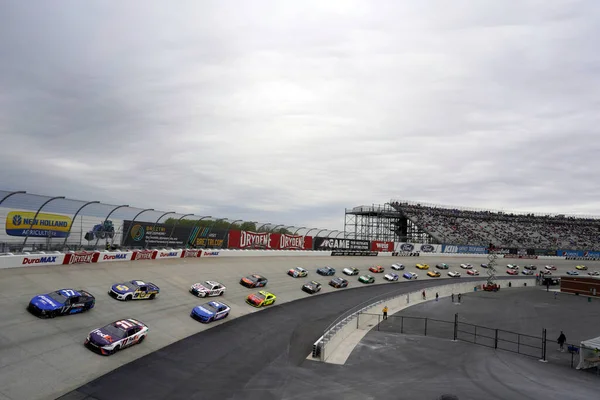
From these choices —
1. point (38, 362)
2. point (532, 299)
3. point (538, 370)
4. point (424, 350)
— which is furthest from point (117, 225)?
A: point (532, 299)

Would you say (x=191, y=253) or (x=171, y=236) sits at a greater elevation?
(x=171, y=236)

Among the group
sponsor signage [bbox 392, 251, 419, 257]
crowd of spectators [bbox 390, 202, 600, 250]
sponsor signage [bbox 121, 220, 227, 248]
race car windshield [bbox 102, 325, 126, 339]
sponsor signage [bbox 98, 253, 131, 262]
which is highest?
crowd of spectators [bbox 390, 202, 600, 250]

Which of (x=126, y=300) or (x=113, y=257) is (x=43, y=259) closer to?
(x=113, y=257)

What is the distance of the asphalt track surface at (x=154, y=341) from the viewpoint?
14883 mm

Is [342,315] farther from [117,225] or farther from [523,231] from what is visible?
[523,231]

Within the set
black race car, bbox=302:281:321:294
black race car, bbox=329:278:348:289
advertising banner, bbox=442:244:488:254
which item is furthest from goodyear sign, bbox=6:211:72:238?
advertising banner, bbox=442:244:488:254

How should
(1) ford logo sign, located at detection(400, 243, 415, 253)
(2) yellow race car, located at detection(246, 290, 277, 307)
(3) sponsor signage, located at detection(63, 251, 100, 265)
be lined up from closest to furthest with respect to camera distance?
(3) sponsor signage, located at detection(63, 251, 100, 265) < (2) yellow race car, located at detection(246, 290, 277, 307) < (1) ford logo sign, located at detection(400, 243, 415, 253)

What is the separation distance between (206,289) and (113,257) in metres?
8.47

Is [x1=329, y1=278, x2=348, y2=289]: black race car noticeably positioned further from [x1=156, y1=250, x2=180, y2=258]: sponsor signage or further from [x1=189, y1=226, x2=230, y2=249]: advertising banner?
[x1=156, y1=250, x2=180, y2=258]: sponsor signage

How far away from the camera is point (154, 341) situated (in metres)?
20.4

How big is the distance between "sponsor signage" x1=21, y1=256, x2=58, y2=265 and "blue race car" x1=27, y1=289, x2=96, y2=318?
624 centimetres

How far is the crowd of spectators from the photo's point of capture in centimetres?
9694

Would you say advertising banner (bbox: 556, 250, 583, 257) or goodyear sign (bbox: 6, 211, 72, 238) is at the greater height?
goodyear sign (bbox: 6, 211, 72, 238)

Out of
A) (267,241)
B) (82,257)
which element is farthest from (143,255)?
(267,241)
